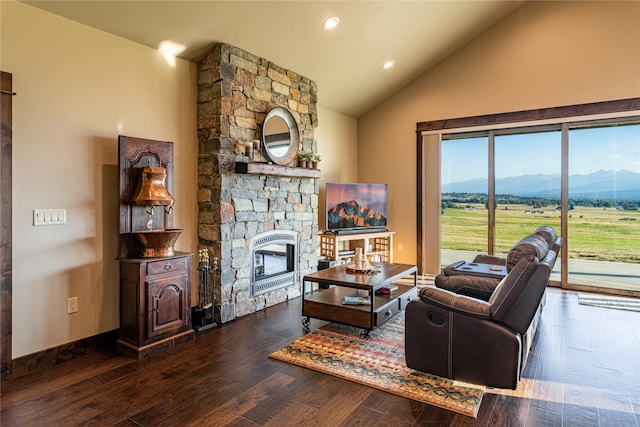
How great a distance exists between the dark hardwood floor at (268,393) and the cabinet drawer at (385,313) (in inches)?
31.5

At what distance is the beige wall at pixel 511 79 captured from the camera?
16.2 feet

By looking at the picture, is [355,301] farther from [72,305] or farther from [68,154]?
[68,154]

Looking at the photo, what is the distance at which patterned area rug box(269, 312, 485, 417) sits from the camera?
2471 millimetres

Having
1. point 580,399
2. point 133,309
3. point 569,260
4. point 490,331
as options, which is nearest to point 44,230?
point 133,309

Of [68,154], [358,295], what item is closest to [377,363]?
[358,295]

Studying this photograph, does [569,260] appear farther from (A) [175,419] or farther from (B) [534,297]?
(A) [175,419]

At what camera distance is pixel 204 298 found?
151 inches

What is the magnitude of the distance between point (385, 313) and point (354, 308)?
1.10ft

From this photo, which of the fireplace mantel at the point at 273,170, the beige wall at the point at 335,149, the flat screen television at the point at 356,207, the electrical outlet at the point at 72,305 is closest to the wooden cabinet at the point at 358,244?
the flat screen television at the point at 356,207

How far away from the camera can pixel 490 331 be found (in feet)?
8.01

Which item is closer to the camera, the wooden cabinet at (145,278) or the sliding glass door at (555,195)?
the wooden cabinet at (145,278)

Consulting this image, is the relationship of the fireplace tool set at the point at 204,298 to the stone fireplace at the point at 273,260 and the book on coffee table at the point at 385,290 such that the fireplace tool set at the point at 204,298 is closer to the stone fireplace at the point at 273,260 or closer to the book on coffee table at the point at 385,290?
the stone fireplace at the point at 273,260

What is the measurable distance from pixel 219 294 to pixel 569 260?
16.0 feet

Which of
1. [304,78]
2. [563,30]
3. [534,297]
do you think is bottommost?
[534,297]
